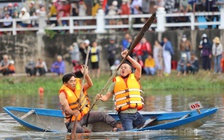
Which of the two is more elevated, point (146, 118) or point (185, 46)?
point (185, 46)

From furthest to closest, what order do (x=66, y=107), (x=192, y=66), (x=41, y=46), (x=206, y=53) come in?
(x=41, y=46) → (x=206, y=53) → (x=192, y=66) → (x=66, y=107)

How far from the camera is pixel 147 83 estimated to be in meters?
32.2

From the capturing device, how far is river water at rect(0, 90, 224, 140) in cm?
1859

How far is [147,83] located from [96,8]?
5.64m

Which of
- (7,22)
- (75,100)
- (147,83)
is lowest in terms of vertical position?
(147,83)

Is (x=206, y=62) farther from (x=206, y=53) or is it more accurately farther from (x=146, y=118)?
(x=146, y=118)

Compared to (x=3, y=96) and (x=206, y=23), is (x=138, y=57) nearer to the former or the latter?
(x=206, y=23)

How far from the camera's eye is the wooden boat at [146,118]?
18750mm

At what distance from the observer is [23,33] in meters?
37.8

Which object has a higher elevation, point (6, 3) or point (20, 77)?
point (6, 3)

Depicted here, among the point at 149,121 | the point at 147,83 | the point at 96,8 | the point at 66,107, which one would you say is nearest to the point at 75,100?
the point at 66,107

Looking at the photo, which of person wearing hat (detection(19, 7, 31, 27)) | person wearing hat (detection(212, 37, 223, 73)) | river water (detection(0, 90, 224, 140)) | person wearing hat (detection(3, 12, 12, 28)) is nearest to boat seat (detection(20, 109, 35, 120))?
river water (detection(0, 90, 224, 140))

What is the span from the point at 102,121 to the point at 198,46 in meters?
16.6

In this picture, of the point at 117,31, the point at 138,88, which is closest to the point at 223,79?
the point at 117,31
